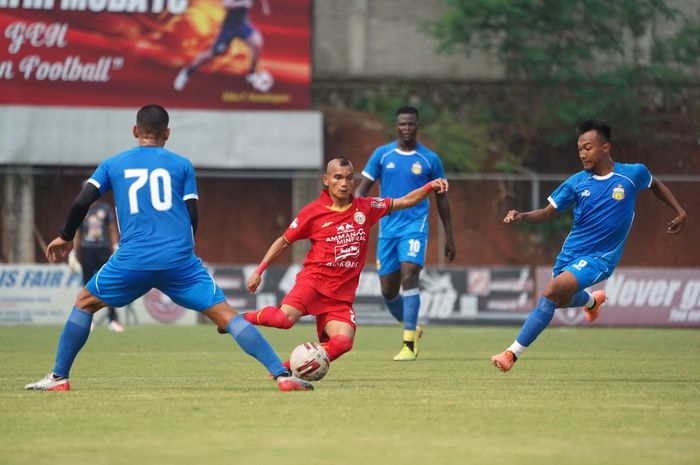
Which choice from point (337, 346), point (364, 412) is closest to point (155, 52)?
point (337, 346)

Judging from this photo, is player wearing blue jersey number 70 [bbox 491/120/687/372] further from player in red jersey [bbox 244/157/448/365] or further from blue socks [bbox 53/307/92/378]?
→ blue socks [bbox 53/307/92/378]

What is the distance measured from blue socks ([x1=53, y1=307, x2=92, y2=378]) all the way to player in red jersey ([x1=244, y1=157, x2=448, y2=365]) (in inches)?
60.6

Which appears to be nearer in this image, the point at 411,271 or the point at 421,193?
the point at 421,193

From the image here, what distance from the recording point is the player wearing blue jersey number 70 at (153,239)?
9047 millimetres

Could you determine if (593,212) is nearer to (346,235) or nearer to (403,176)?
(346,235)

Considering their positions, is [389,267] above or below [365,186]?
below

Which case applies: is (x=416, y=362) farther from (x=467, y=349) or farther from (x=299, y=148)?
(x=299, y=148)

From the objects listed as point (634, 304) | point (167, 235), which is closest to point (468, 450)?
point (167, 235)

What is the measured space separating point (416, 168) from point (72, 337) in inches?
219

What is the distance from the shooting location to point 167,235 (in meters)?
9.08

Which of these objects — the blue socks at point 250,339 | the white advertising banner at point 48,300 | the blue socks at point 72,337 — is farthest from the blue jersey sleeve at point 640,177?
the white advertising banner at point 48,300

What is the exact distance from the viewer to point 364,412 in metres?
7.84

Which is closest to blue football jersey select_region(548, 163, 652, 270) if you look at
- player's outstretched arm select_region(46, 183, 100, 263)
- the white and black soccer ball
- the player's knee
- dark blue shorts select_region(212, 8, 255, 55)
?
the player's knee

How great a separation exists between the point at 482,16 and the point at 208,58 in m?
7.10
